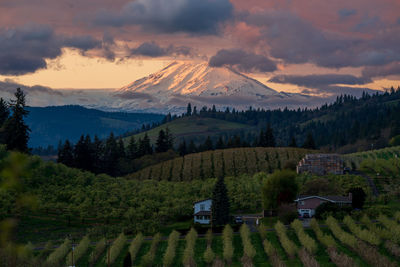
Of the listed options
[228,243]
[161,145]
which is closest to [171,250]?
[228,243]

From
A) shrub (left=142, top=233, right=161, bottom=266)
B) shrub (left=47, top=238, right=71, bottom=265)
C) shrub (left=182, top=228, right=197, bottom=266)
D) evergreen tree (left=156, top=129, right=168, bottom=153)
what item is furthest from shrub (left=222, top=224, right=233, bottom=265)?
evergreen tree (left=156, top=129, right=168, bottom=153)

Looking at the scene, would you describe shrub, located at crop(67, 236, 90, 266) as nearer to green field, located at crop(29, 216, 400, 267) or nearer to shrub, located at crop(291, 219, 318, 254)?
green field, located at crop(29, 216, 400, 267)

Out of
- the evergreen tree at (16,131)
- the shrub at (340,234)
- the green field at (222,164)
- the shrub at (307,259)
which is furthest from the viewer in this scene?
the green field at (222,164)

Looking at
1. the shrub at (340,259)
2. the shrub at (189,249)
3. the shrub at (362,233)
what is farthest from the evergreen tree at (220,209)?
the shrub at (340,259)

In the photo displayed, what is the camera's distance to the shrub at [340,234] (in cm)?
5259

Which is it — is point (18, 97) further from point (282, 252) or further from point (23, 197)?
point (23, 197)

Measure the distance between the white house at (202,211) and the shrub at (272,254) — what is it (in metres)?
17.7

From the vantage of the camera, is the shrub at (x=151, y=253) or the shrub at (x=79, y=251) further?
the shrub at (x=79, y=251)

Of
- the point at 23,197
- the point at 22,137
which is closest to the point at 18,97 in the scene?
the point at 22,137

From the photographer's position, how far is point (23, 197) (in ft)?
41.7

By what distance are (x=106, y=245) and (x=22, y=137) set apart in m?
57.7

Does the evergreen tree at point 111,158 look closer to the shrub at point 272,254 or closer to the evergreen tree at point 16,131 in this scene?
the evergreen tree at point 16,131

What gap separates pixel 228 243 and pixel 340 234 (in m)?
13.6

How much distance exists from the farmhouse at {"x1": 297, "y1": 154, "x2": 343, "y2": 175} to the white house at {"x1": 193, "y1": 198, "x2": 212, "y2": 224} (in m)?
40.2
